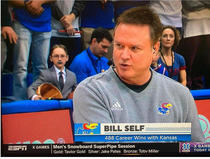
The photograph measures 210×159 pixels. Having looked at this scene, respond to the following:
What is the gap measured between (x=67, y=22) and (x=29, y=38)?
17.1 inches

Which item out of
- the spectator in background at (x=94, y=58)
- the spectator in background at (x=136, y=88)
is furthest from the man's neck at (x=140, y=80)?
the spectator in background at (x=94, y=58)

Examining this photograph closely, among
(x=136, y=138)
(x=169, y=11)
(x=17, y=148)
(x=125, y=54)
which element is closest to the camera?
(x=125, y=54)

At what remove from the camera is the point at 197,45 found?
2.78 metres

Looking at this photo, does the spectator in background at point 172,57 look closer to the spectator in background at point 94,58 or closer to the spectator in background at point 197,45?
the spectator in background at point 197,45

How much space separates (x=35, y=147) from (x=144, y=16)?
1646 millimetres

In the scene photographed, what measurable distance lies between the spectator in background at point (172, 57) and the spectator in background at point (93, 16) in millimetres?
620

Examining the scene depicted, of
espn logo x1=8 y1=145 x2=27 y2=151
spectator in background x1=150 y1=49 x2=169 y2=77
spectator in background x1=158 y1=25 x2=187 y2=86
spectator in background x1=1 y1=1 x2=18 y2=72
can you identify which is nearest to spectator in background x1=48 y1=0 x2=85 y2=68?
spectator in background x1=1 y1=1 x2=18 y2=72

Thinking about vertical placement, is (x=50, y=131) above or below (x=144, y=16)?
below

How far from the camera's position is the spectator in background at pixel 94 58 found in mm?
2695

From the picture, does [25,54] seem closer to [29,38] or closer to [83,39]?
[29,38]

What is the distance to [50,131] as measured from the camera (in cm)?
263

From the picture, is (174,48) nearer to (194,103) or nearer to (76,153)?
(194,103)

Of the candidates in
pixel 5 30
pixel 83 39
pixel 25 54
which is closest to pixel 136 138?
pixel 83 39

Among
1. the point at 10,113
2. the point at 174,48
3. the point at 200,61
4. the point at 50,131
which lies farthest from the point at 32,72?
the point at 200,61
